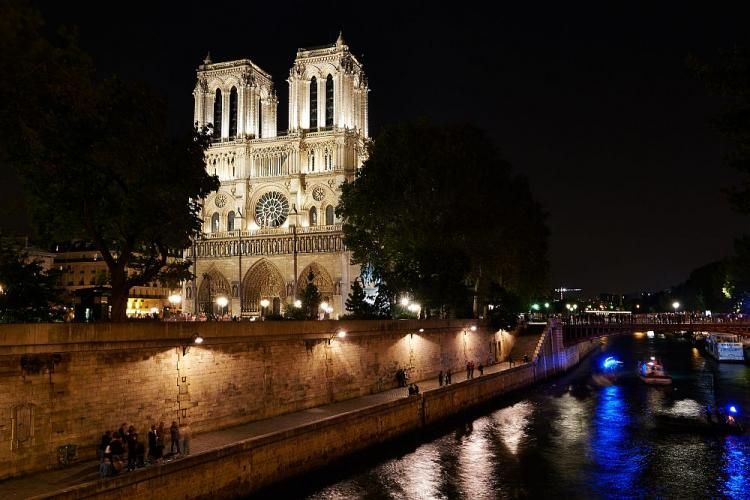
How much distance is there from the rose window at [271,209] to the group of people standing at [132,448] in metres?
48.0

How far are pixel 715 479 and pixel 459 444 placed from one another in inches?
308

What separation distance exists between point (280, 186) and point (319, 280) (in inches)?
390

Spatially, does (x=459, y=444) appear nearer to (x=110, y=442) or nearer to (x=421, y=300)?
(x=110, y=442)

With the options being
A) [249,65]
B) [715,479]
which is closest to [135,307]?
[249,65]

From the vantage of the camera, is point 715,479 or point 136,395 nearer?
point 136,395

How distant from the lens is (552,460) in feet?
70.2

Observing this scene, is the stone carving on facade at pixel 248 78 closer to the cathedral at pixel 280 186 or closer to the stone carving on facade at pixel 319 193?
the cathedral at pixel 280 186

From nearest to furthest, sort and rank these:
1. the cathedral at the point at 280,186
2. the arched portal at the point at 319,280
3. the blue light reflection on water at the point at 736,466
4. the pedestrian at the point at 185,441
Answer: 1. the pedestrian at the point at 185,441
2. the blue light reflection on water at the point at 736,466
3. the arched portal at the point at 319,280
4. the cathedral at the point at 280,186

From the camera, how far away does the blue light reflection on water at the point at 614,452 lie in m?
18.6

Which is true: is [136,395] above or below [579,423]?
above

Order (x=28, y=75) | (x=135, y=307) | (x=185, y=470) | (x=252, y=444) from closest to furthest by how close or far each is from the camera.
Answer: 1. (x=28, y=75)
2. (x=185, y=470)
3. (x=252, y=444)
4. (x=135, y=307)

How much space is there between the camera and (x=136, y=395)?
1609 cm

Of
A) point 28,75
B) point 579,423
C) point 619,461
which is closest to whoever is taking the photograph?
point 28,75

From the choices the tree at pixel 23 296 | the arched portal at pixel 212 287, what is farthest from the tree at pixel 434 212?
the arched portal at pixel 212 287
